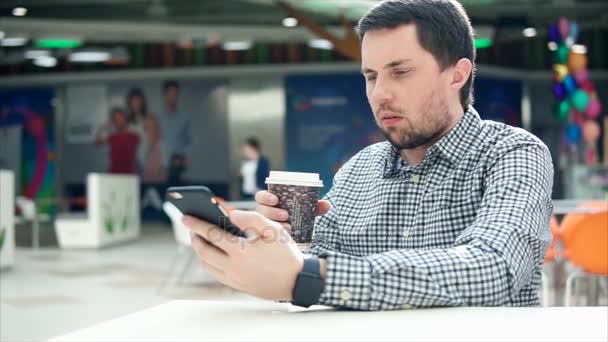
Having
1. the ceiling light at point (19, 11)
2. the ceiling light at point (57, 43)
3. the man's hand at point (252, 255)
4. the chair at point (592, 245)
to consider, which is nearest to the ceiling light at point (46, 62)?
the ceiling light at point (57, 43)

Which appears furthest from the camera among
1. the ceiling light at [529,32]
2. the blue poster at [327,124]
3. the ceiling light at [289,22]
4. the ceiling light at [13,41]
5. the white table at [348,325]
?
the blue poster at [327,124]

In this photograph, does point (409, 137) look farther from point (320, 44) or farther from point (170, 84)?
point (170, 84)

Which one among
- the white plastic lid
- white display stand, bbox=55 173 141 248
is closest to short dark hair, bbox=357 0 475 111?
the white plastic lid

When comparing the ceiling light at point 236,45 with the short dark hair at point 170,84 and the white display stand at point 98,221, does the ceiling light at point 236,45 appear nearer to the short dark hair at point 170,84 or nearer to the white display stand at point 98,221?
the short dark hair at point 170,84

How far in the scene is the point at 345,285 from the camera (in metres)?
1.02

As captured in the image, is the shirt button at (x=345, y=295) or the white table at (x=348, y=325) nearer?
the white table at (x=348, y=325)

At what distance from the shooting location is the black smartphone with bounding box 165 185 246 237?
896mm

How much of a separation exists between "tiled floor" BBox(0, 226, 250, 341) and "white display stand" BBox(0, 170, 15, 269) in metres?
0.16

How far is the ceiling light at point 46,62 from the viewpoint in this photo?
15.0 metres

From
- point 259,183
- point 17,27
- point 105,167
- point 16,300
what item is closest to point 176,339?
point 16,300

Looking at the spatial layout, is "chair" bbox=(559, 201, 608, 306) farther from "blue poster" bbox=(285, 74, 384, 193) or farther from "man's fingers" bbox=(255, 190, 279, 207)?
"blue poster" bbox=(285, 74, 384, 193)

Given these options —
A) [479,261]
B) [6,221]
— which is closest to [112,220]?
[6,221]

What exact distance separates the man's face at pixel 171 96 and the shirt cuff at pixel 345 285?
15.0 m

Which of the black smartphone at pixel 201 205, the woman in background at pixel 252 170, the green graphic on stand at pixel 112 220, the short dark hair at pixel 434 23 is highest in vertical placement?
the short dark hair at pixel 434 23
